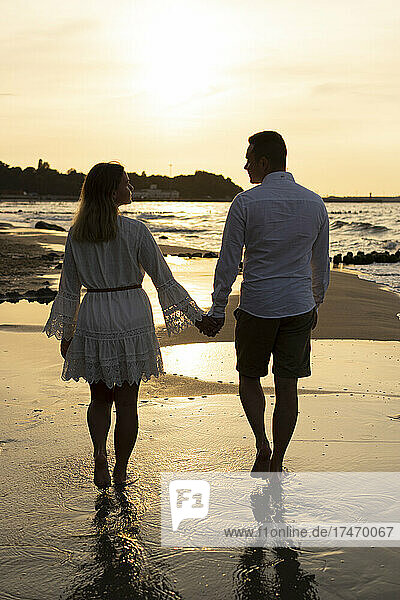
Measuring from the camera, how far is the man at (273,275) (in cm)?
384

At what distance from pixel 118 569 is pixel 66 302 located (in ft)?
5.11

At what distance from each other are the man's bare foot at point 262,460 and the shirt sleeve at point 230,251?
850 mm

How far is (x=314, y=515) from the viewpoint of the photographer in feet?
11.6

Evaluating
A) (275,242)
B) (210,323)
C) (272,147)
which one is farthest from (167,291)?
(272,147)

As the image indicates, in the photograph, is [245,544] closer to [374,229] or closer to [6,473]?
[6,473]

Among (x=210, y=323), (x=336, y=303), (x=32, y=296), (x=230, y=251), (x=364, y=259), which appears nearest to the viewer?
(x=230, y=251)

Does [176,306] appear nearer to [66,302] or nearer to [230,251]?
[230,251]

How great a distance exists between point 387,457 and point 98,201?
2.26 m

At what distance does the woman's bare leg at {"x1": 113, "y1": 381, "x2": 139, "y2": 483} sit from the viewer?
3938 millimetres

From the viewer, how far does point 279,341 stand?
3.96 m

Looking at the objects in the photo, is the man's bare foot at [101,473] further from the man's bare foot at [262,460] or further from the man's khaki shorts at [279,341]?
the man's khaki shorts at [279,341]

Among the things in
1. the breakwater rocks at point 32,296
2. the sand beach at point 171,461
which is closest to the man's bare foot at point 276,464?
the sand beach at point 171,461

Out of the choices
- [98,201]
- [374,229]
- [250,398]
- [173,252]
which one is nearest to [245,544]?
[250,398]

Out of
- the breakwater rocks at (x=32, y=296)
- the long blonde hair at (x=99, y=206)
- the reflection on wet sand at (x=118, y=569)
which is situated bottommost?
the reflection on wet sand at (x=118, y=569)
